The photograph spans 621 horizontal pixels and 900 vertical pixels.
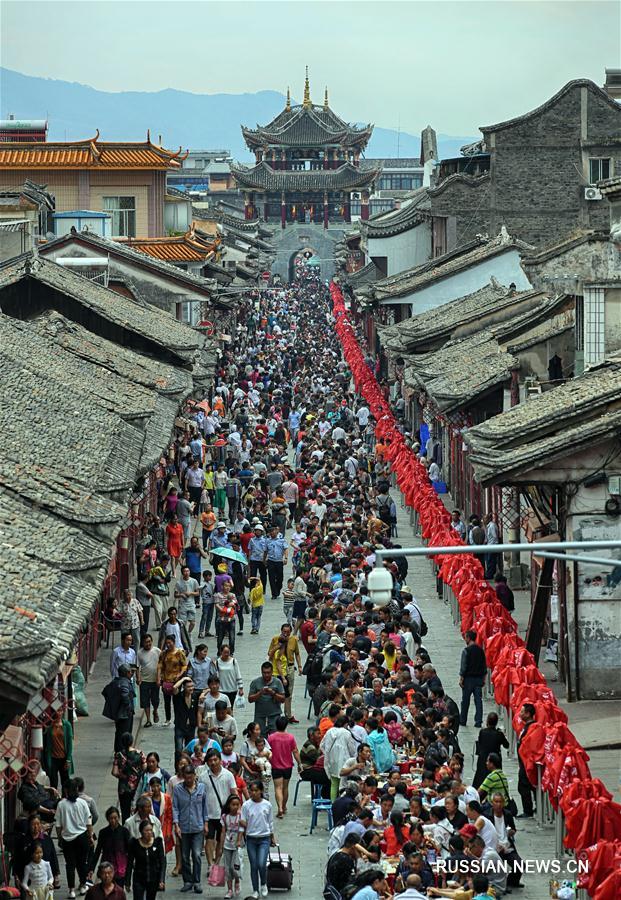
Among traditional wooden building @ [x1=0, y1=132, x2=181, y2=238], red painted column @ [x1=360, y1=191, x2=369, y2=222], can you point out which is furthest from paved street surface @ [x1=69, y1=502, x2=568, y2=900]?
red painted column @ [x1=360, y1=191, x2=369, y2=222]

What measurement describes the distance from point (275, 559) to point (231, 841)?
15118mm

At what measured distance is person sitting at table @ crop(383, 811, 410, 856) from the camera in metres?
16.9

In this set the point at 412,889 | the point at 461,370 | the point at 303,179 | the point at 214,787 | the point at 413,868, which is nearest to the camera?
the point at 412,889

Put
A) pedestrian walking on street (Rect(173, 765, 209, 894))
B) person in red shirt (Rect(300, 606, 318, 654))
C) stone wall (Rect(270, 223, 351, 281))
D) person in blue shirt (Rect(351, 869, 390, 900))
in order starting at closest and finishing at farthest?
person in blue shirt (Rect(351, 869, 390, 900)), pedestrian walking on street (Rect(173, 765, 209, 894)), person in red shirt (Rect(300, 606, 318, 654)), stone wall (Rect(270, 223, 351, 281))

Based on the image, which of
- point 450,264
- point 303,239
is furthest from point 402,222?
point 303,239

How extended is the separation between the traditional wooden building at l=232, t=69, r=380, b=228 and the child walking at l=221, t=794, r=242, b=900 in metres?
122

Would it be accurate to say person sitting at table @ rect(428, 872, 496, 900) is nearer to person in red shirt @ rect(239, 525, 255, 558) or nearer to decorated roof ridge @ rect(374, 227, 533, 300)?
person in red shirt @ rect(239, 525, 255, 558)

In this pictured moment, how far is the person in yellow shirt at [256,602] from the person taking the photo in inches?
1171

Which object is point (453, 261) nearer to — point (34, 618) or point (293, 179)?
point (34, 618)

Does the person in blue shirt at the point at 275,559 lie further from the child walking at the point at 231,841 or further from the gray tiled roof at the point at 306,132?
the gray tiled roof at the point at 306,132

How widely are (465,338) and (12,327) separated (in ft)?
48.2

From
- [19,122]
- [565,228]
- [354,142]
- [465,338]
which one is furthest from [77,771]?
[354,142]

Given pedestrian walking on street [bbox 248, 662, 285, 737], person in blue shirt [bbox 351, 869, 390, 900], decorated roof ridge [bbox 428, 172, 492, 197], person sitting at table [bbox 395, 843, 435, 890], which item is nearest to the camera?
person in blue shirt [bbox 351, 869, 390, 900]

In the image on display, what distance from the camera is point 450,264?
190ft
